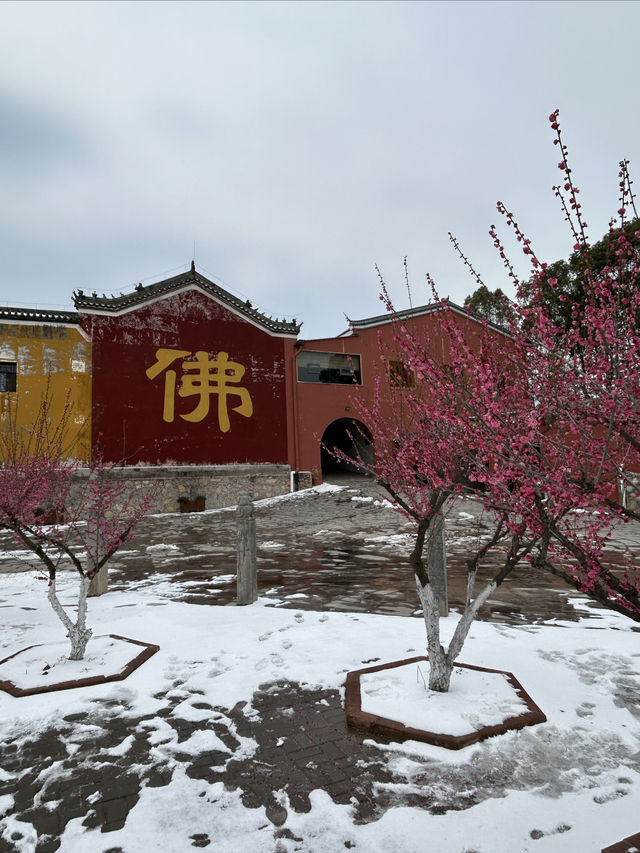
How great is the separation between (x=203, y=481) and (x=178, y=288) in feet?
24.7

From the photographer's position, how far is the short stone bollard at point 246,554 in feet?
21.1

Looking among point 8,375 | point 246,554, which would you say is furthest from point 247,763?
point 8,375

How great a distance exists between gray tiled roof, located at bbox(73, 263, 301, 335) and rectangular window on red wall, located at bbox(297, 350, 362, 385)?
124cm

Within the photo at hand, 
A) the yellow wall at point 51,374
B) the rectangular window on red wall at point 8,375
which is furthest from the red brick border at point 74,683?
the rectangular window on red wall at point 8,375

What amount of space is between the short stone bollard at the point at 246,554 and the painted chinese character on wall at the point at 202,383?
12.6 metres

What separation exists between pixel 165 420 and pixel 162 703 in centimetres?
1543

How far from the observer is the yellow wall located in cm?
1669

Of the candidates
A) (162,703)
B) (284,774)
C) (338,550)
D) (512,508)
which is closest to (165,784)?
(284,774)

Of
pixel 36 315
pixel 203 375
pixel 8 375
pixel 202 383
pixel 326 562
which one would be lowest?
pixel 326 562

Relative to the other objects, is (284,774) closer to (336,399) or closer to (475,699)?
(475,699)

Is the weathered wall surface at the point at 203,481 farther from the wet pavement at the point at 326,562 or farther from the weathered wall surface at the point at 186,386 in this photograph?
the wet pavement at the point at 326,562

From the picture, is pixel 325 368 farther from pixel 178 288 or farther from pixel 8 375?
pixel 8 375

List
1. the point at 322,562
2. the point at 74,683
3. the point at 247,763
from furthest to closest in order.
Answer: the point at 322,562 → the point at 74,683 → the point at 247,763

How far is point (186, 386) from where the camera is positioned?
18.8 m
